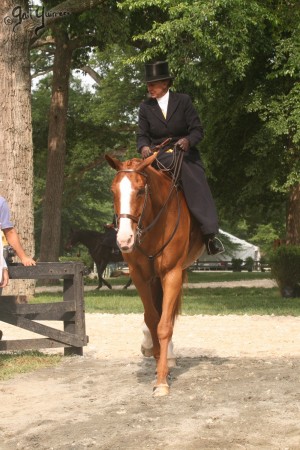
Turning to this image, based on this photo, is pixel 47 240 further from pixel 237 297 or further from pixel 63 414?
pixel 63 414

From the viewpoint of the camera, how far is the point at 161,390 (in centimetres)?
870

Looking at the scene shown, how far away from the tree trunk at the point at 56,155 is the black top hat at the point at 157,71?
22361mm

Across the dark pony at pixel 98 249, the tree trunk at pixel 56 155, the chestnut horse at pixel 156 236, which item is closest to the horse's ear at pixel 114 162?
the chestnut horse at pixel 156 236

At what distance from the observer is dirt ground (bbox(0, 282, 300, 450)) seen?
22.7ft

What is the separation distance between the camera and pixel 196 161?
9984mm

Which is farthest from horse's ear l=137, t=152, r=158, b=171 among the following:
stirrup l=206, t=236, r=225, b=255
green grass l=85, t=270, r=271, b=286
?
green grass l=85, t=270, r=271, b=286

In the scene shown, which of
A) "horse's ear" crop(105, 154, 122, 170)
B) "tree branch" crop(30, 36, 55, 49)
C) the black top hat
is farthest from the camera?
"tree branch" crop(30, 36, 55, 49)

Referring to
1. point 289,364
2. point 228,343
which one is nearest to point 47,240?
point 228,343

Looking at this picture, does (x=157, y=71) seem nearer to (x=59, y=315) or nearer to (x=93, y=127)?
(x=59, y=315)

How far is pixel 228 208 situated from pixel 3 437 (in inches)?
985

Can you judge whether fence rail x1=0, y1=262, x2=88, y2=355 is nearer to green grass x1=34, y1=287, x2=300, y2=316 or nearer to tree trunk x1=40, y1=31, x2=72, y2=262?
green grass x1=34, y1=287, x2=300, y2=316

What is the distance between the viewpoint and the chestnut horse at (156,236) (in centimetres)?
828

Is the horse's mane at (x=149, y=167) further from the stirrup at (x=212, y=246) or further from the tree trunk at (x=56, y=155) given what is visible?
the tree trunk at (x=56, y=155)

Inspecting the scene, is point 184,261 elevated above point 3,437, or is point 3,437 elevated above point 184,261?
point 184,261
